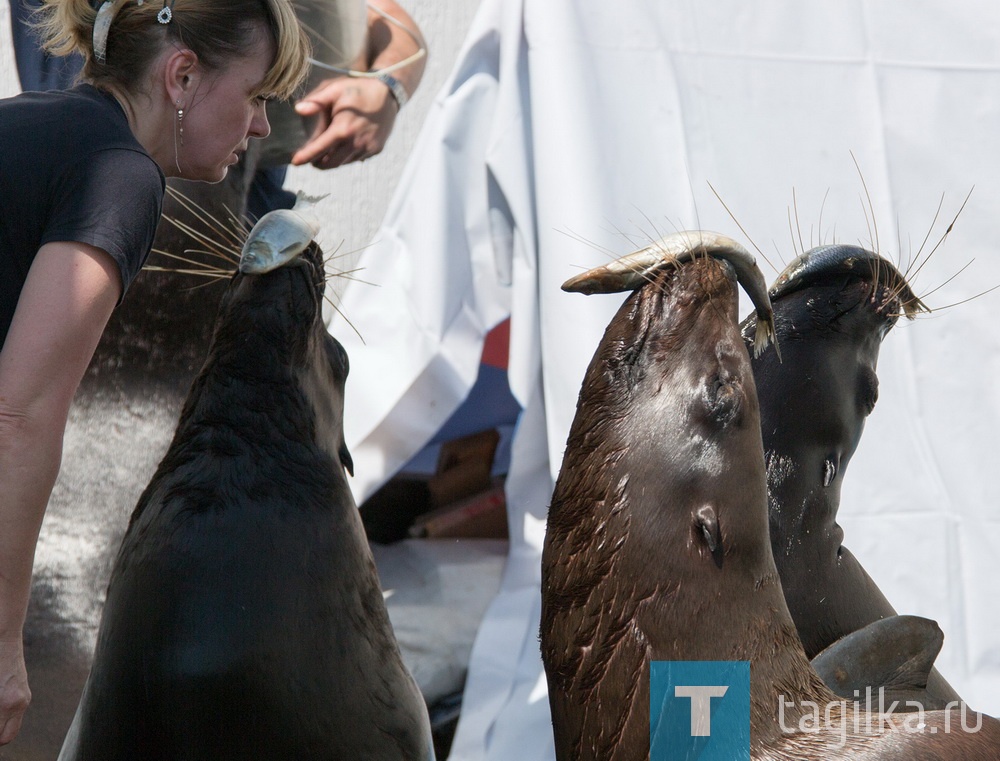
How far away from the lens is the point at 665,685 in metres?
1.46

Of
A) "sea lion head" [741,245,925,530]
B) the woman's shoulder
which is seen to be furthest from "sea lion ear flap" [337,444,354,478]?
"sea lion head" [741,245,925,530]

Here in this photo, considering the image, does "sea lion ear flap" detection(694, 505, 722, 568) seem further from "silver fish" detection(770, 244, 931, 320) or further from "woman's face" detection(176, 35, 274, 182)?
"woman's face" detection(176, 35, 274, 182)

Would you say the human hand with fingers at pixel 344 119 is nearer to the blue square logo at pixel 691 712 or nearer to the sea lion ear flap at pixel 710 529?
the sea lion ear flap at pixel 710 529

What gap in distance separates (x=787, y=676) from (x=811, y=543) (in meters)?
0.50

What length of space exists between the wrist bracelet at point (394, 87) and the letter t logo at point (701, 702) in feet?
7.58

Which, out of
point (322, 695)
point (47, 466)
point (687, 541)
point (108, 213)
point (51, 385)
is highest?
point (108, 213)

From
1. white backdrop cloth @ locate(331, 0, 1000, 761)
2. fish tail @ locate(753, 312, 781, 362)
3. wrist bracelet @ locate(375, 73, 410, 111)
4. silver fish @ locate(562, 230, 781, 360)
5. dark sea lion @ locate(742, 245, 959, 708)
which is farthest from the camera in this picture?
wrist bracelet @ locate(375, 73, 410, 111)

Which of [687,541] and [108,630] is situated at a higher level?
[687,541]

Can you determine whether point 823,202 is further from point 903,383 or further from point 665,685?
point 665,685

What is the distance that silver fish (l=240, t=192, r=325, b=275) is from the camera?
1.81 meters

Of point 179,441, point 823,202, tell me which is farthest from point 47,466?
point 823,202

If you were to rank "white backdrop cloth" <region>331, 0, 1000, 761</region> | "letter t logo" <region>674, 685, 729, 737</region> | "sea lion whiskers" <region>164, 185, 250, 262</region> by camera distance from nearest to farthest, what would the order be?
"letter t logo" <region>674, 685, 729, 737</region> < "sea lion whiskers" <region>164, 185, 250, 262</region> < "white backdrop cloth" <region>331, 0, 1000, 761</region>

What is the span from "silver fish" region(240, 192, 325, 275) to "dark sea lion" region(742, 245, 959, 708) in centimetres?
74

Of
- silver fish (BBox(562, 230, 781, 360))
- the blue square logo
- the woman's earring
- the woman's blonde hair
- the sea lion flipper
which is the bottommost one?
the sea lion flipper
